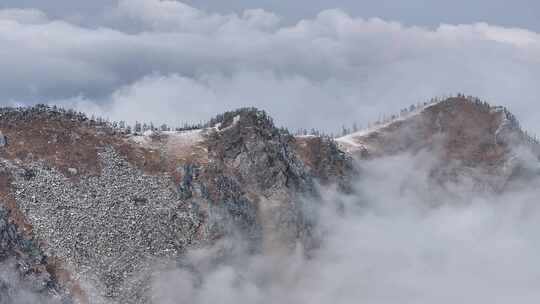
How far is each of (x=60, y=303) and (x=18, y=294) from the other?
9898 mm

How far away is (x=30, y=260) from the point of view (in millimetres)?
195750

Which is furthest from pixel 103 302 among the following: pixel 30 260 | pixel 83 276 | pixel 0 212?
pixel 0 212

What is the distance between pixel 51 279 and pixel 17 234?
48.4 feet

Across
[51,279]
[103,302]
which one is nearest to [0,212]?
[51,279]

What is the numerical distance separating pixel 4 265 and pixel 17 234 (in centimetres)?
1189

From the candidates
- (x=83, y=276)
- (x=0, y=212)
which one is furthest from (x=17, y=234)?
(x=83, y=276)

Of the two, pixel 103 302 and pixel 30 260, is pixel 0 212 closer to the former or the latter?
pixel 30 260

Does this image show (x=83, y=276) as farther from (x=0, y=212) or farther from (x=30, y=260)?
(x=0, y=212)

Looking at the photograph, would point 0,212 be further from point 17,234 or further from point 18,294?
point 18,294

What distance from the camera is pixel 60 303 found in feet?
625

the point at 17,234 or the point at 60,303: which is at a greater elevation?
the point at 17,234

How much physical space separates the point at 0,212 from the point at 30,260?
14211mm

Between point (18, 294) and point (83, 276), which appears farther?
point (83, 276)

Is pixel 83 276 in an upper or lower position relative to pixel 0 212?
lower
